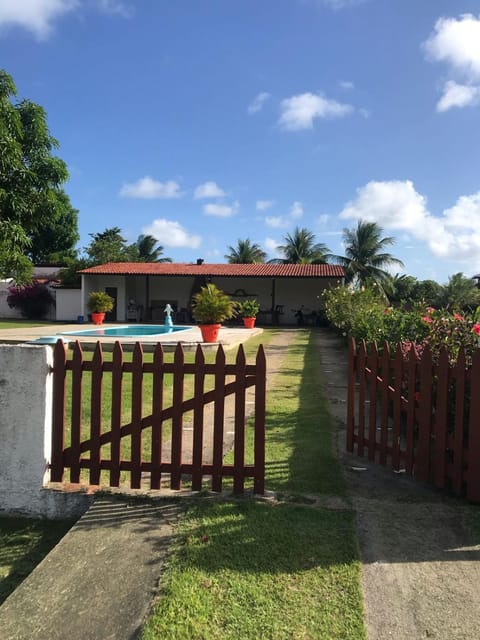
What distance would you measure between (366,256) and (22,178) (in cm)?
2757

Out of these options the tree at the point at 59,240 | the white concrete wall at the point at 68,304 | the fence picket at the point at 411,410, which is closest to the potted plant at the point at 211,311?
the fence picket at the point at 411,410

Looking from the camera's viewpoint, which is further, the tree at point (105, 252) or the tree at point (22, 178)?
the tree at point (105, 252)

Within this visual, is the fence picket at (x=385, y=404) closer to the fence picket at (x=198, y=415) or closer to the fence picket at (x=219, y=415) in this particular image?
the fence picket at (x=219, y=415)

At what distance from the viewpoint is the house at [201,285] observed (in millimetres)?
28188

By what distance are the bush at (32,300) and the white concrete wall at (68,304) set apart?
186cm

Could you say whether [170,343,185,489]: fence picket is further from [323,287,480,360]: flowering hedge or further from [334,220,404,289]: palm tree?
[334,220,404,289]: palm tree

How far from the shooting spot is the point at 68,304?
1155 inches

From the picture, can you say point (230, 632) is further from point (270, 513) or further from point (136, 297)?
point (136, 297)

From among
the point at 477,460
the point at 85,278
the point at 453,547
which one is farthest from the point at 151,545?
the point at 85,278

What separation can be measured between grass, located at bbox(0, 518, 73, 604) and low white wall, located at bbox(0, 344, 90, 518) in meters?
0.08

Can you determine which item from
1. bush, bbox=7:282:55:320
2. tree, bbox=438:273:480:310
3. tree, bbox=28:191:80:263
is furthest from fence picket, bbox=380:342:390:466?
tree, bbox=28:191:80:263

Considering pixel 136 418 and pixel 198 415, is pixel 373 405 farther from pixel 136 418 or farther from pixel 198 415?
pixel 136 418

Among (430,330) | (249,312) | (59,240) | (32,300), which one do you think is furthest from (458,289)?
(430,330)

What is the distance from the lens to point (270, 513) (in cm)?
293
